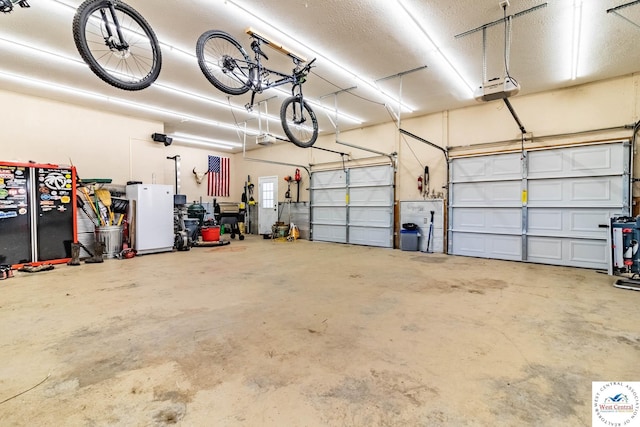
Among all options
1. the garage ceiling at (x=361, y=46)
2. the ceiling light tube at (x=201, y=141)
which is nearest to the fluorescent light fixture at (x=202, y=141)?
the ceiling light tube at (x=201, y=141)

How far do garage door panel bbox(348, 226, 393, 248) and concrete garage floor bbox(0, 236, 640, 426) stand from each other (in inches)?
141

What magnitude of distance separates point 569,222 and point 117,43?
749 cm

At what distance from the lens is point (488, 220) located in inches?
251

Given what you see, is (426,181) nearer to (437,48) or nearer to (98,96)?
(437,48)

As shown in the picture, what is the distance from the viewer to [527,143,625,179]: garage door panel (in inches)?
202

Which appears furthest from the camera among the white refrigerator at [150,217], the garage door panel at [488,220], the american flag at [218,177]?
the american flag at [218,177]

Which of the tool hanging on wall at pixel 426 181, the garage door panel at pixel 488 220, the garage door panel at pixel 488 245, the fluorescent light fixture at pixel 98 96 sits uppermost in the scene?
the fluorescent light fixture at pixel 98 96

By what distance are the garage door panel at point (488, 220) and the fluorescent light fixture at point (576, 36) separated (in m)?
2.67

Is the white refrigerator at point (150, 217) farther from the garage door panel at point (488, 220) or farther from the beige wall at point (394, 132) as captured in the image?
the garage door panel at point (488, 220)

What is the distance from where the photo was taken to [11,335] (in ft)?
8.10

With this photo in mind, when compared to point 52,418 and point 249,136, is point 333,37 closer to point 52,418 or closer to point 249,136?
point 52,418

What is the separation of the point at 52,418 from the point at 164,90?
5.84 m

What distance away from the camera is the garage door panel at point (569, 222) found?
205 inches

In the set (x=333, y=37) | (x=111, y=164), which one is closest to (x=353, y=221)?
(x=333, y=37)
